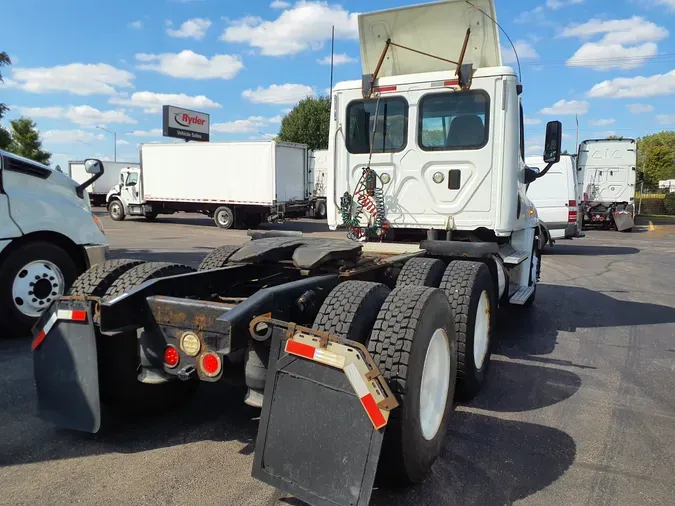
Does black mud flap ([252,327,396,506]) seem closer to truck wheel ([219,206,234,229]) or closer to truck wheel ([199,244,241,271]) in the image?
truck wheel ([199,244,241,271])

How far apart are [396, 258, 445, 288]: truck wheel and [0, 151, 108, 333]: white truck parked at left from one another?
143 inches

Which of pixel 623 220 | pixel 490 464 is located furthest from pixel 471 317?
pixel 623 220

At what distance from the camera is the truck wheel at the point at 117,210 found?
2552 cm

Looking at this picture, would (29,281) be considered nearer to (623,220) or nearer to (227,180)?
(227,180)

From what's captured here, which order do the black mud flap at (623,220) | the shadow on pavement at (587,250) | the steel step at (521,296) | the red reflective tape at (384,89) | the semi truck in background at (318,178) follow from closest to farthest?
the red reflective tape at (384,89), the steel step at (521,296), the shadow on pavement at (587,250), the black mud flap at (623,220), the semi truck in background at (318,178)

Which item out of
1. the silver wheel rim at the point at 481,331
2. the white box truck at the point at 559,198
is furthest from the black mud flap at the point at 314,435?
the white box truck at the point at 559,198

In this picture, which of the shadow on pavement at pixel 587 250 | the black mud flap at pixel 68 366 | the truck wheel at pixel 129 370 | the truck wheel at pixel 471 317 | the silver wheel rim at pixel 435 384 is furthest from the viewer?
the shadow on pavement at pixel 587 250

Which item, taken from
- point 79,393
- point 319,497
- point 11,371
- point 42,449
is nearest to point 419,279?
point 319,497

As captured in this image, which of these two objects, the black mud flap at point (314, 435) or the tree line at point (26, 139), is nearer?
the black mud flap at point (314, 435)

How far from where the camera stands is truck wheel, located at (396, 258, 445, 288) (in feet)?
14.0

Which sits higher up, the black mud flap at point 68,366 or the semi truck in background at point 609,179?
the semi truck in background at point 609,179

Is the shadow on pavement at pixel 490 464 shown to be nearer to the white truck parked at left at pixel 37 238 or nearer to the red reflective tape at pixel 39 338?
the red reflective tape at pixel 39 338

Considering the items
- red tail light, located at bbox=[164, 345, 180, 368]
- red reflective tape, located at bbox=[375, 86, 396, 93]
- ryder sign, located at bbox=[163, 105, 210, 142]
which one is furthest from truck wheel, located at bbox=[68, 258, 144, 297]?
ryder sign, located at bbox=[163, 105, 210, 142]

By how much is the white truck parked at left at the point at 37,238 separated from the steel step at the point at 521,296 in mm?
4726
